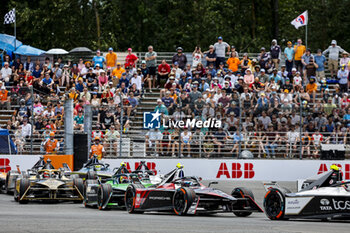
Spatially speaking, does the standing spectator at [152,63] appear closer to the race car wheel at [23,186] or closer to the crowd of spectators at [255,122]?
the crowd of spectators at [255,122]

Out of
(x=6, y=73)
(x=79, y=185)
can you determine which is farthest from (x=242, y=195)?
(x=6, y=73)

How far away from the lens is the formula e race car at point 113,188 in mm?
18656

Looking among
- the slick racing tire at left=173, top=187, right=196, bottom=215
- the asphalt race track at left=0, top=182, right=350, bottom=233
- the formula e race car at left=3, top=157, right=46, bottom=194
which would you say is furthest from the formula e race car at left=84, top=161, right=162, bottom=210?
the formula e race car at left=3, top=157, right=46, bottom=194

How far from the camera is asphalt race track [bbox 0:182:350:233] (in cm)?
1341

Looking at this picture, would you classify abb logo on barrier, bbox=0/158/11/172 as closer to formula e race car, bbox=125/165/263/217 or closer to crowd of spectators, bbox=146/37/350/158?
crowd of spectators, bbox=146/37/350/158

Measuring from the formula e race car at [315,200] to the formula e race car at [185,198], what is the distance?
87 cm

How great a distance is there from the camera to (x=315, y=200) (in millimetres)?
15133

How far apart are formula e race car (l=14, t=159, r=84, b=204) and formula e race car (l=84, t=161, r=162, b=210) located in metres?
0.89

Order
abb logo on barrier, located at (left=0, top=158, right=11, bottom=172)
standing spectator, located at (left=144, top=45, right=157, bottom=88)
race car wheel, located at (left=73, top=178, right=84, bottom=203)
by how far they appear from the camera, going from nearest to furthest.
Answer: race car wheel, located at (left=73, top=178, right=84, bottom=203) → abb logo on barrier, located at (left=0, top=158, right=11, bottom=172) → standing spectator, located at (left=144, top=45, right=157, bottom=88)

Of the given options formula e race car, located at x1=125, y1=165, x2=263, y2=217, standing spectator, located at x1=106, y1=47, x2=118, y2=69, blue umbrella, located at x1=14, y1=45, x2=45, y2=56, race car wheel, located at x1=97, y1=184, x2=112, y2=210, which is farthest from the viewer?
blue umbrella, located at x1=14, y1=45, x2=45, y2=56

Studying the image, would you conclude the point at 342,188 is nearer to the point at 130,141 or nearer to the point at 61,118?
the point at 130,141

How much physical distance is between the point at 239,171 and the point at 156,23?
79.0 feet

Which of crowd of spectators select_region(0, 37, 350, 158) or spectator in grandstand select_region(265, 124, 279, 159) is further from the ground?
crowd of spectators select_region(0, 37, 350, 158)

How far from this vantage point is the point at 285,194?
15562 mm
